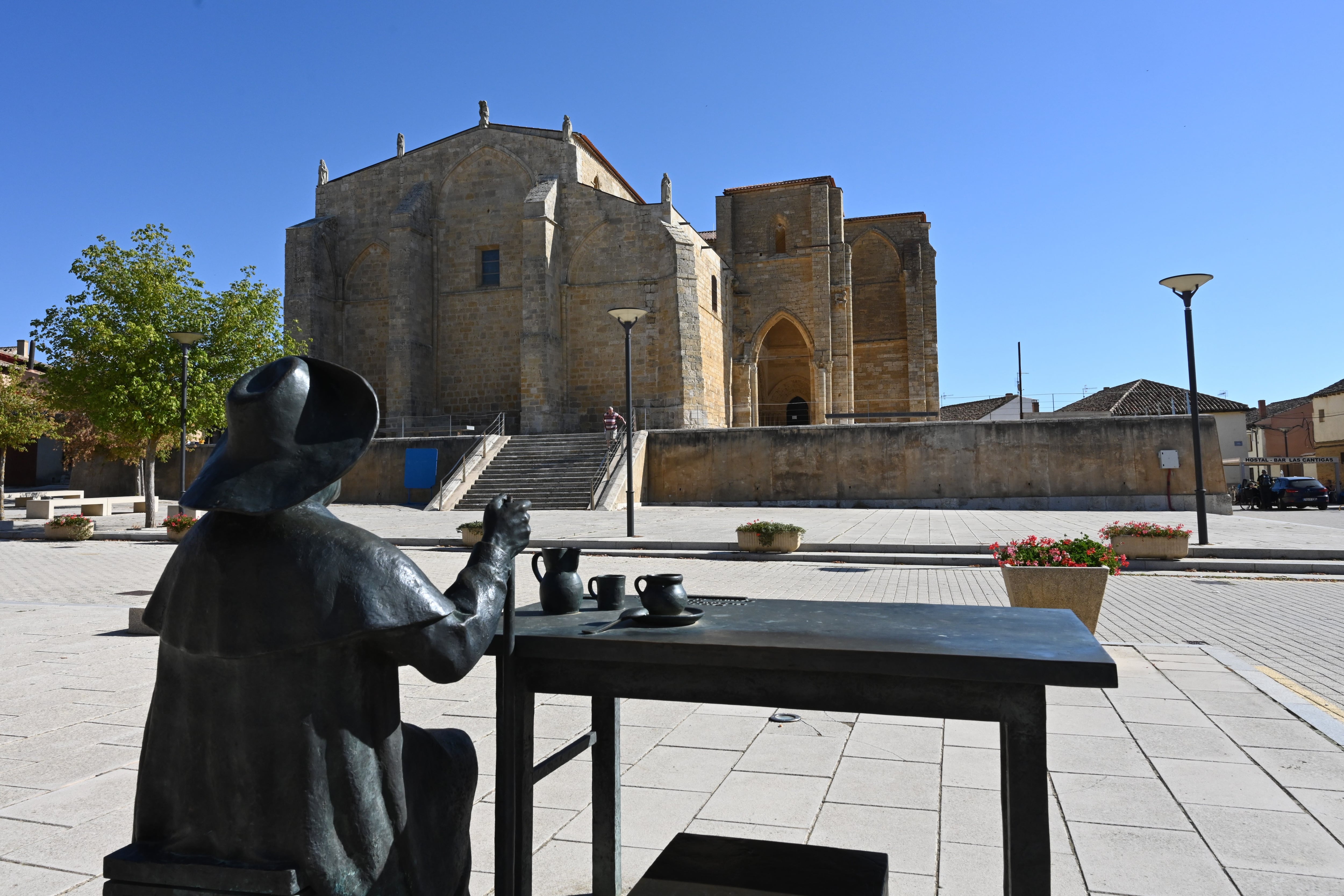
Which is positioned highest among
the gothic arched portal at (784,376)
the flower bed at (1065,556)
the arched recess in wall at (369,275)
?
the arched recess in wall at (369,275)

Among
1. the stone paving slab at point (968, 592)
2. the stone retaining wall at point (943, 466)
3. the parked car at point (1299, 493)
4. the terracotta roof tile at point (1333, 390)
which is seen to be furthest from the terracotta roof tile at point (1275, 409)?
the stone paving slab at point (968, 592)

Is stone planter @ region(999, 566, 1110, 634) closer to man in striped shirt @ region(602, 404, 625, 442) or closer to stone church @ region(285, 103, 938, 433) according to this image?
man in striped shirt @ region(602, 404, 625, 442)

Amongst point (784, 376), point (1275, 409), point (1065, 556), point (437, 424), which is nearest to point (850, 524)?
point (1065, 556)

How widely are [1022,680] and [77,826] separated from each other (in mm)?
3452

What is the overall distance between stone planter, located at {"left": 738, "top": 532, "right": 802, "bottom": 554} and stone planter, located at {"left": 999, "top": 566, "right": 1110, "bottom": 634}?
7406 millimetres

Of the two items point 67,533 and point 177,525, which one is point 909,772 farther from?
point 67,533

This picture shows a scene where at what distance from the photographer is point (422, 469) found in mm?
24891

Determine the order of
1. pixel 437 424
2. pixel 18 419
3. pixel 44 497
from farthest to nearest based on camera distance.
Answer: pixel 437 424
pixel 44 497
pixel 18 419

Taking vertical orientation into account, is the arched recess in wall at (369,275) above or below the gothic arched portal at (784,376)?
above

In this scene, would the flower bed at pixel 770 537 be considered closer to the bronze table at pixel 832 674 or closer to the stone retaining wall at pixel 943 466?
the stone retaining wall at pixel 943 466

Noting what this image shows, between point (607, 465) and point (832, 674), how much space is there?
842 inches

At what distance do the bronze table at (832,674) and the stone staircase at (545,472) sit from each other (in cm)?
1912

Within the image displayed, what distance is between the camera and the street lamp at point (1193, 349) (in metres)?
13.1

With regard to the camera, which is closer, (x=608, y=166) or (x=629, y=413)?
(x=629, y=413)
